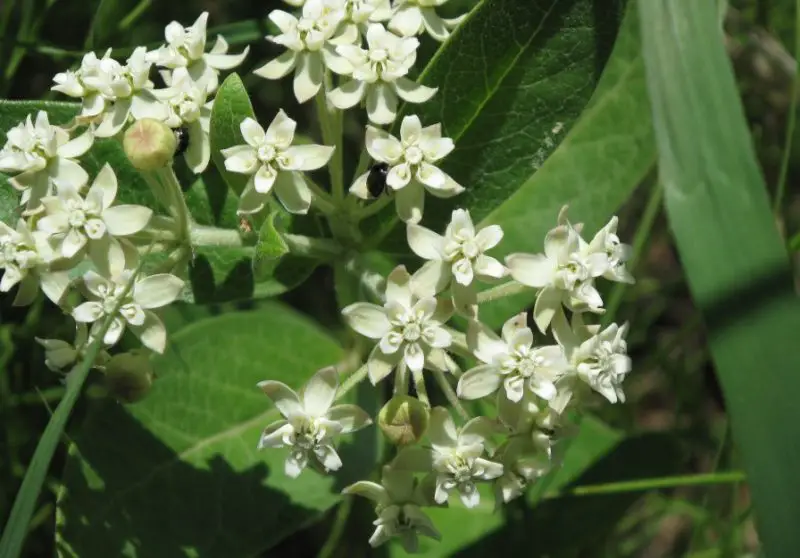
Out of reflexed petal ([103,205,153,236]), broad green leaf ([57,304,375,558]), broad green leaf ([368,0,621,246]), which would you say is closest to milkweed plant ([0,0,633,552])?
reflexed petal ([103,205,153,236])

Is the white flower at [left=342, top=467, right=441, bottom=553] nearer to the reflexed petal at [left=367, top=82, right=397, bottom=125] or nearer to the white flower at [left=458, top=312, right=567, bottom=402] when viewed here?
the white flower at [left=458, top=312, right=567, bottom=402]

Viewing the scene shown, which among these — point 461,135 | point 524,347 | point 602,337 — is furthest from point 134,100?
point 602,337

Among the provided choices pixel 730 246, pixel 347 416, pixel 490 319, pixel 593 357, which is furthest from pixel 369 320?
pixel 490 319

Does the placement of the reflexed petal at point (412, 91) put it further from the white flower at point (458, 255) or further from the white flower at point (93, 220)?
the white flower at point (93, 220)

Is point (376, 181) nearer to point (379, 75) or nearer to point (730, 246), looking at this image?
point (379, 75)

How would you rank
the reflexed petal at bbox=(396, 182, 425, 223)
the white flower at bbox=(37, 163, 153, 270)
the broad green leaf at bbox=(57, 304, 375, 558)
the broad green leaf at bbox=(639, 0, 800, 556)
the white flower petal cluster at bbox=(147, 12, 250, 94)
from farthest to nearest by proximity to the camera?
the broad green leaf at bbox=(57, 304, 375, 558) < the white flower petal cluster at bbox=(147, 12, 250, 94) < the reflexed petal at bbox=(396, 182, 425, 223) < the white flower at bbox=(37, 163, 153, 270) < the broad green leaf at bbox=(639, 0, 800, 556)

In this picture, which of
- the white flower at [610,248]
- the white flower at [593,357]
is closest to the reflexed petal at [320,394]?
the white flower at [593,357]
